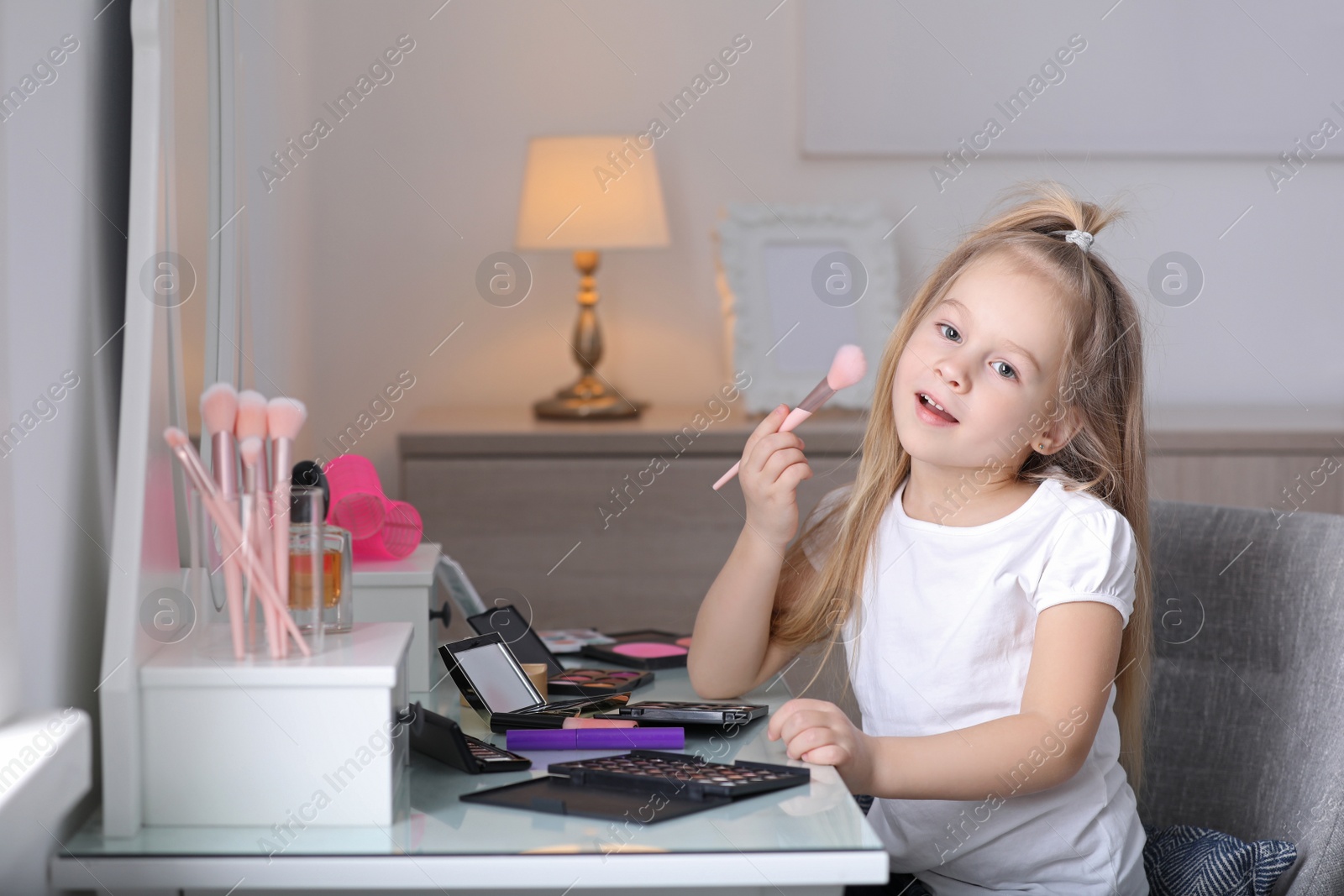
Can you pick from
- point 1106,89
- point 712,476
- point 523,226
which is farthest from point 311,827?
point 1106,89

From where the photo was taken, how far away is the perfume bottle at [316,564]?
2.68 ft

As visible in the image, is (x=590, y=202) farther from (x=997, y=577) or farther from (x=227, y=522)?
(x=227, y=522)

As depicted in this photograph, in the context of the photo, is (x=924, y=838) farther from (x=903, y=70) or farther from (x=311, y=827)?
(x=903, y=70)

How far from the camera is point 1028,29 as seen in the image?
2709mm

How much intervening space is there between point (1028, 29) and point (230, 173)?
210 centimetres

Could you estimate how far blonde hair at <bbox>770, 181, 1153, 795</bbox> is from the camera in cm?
107

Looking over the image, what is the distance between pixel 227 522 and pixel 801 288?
1.89 meters

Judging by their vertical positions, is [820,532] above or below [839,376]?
below

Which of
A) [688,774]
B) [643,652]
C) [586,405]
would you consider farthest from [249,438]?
[586,405]

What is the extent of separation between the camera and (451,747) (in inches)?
34.1

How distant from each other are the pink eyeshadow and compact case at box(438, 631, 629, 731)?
0.60 ft

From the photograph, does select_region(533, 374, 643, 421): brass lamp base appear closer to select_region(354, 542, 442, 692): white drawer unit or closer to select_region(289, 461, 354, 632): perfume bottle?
select_region(354, 542, 442, 692): white drawer unit

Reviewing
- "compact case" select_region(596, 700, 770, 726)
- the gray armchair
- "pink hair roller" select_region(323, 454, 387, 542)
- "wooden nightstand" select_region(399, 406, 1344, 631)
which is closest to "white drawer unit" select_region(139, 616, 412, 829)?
"compact case" select_region(596, 700, 770, 726)

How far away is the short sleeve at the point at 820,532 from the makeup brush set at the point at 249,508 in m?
0.56
